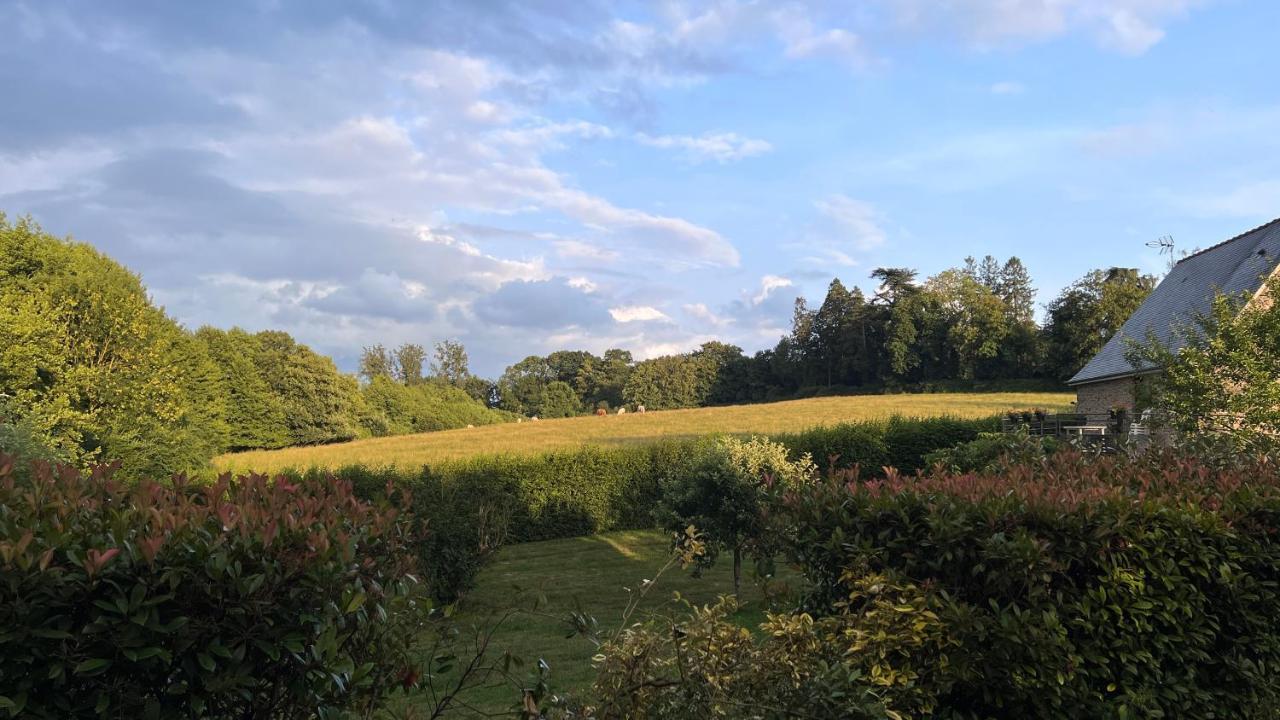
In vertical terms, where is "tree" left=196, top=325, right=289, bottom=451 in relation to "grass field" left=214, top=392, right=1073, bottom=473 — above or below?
above

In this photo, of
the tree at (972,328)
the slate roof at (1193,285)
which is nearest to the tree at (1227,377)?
the slate roof at (1193,285)

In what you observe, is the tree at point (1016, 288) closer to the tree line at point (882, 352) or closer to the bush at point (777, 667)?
the tree line at point (882, 352)

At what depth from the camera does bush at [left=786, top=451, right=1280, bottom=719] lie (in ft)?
11.9

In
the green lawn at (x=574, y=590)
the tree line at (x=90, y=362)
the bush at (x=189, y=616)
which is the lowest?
the green lawn at (x=574, y=590)

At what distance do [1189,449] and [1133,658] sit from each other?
419 centimetres

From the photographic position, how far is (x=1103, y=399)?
96.3ft

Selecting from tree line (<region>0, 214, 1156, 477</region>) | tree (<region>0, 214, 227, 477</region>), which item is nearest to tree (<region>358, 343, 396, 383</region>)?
tree line (<region>0, 214, 1156, 477</region>)

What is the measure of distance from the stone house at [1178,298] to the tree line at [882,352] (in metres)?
25.3

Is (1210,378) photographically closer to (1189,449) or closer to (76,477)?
(1189,449)

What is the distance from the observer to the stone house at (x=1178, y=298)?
991 inches

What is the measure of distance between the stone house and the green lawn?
18.1 meters

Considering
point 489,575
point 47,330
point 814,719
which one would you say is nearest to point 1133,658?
point 814,719

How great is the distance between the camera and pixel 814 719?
2.71 meters

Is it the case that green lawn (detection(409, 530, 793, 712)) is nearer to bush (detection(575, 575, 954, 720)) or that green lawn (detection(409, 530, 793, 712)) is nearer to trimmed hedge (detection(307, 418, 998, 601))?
trimmed hedge (detection(307, 418, 998, 601))
